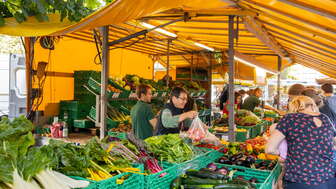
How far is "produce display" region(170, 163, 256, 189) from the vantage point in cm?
264

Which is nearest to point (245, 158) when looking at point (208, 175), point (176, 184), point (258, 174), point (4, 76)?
point (258, 174)

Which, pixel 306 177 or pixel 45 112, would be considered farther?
pixel 45 112

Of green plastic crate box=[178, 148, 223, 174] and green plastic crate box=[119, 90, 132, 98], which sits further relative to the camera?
green plastic crate box=[119, 90, 132, 98]

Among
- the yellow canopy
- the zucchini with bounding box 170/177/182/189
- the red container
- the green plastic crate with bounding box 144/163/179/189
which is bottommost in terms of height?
the red container

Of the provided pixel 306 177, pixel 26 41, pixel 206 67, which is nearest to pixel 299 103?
pixel 306 177

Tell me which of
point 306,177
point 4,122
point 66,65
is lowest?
point 306,177

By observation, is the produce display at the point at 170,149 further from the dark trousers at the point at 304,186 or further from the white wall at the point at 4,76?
the white wall at the point at 4,76

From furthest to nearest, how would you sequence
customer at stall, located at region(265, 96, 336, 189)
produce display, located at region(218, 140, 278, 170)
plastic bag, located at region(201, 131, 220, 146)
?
plastic bag, located at region(201, 131, 220, 146)
produce display, located at region(218, 140, 278, 170)
customer at stall, located at region(265, 96, 336, 189)

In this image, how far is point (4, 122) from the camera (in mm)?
2238

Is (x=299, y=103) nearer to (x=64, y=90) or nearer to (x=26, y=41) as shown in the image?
(x=26, y=41)

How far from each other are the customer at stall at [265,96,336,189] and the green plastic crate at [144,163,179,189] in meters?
1.02

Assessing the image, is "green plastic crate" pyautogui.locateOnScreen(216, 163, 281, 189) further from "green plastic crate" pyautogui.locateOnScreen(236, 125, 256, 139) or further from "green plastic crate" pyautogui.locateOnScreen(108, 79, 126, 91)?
"green plastic crate" pyautogui.locateOnScreen(108, 79, 126, 91)

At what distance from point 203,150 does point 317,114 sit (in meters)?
1.48

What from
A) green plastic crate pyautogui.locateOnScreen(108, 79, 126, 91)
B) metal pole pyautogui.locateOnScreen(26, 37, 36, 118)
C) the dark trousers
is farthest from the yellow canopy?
green plastic crate pyautogui.locateOnScreen(108, 79, 126, 91)
